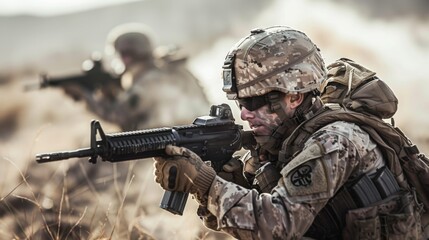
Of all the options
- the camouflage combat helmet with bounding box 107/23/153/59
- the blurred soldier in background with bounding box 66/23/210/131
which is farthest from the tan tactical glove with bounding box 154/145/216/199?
the camouflage combat helmet with bounding box 107/23/153/59

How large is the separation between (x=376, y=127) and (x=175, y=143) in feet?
3.13

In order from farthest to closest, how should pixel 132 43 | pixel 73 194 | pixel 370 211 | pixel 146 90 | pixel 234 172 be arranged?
pixel 132 43
pixel 146 90
pixel 73 194
pixel 234 172
pixel 370 211

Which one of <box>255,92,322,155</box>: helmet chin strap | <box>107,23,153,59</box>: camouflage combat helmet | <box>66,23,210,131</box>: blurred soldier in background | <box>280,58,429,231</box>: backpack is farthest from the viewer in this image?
<box>107,23,153,59</box>: camouflage combat helmet

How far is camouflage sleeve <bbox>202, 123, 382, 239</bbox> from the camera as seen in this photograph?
3.64m

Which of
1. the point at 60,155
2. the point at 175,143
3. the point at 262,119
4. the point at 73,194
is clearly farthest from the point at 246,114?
the point at 73,194

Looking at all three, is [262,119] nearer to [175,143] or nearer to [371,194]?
[175,143]

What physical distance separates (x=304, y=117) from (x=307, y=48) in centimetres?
34

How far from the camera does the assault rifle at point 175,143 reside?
12.1 ft

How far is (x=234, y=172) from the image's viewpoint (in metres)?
4.51

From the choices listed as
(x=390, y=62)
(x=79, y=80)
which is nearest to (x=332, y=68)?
(x=79, y=80)

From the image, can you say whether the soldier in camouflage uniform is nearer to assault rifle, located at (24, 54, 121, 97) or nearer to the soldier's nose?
the soldier's nose

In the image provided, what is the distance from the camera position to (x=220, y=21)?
1406 inches

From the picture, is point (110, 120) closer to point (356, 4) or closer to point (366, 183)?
point (366, 183)

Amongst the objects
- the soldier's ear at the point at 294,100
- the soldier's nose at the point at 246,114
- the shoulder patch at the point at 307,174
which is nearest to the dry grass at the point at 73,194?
the soldier's nose at the point at 246,114
